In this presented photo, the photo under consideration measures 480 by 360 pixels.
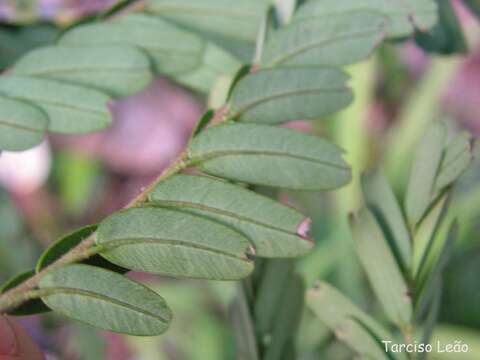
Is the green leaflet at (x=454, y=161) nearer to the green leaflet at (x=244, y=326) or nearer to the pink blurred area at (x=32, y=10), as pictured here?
the green leaflet at (x=244, y=326)

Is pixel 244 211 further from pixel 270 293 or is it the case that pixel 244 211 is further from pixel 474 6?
pixel 474 6

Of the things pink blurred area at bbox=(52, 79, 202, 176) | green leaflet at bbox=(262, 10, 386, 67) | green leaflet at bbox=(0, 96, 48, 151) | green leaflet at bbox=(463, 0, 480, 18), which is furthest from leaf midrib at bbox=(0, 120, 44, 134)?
pink blurred area at bbox=(52, 79, 202, 176)

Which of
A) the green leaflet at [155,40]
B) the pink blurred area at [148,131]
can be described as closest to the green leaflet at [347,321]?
the green leaflet at [155,40]

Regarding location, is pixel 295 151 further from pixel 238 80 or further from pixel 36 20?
pixel 36 20

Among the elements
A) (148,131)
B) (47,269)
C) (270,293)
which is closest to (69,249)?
(47,269)

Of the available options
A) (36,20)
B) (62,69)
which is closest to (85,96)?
(62,69)
